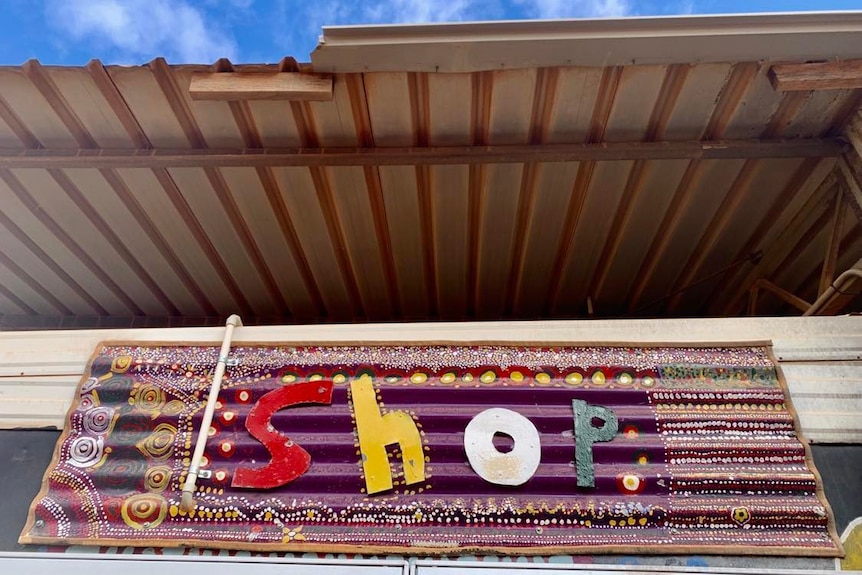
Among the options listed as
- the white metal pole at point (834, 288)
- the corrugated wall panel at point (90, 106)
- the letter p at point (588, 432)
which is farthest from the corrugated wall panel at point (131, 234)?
the white metal pole at point (834, 288)

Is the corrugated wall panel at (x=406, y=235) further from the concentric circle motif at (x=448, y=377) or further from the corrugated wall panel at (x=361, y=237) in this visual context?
the concentric circle motif at (x=448, y=377)

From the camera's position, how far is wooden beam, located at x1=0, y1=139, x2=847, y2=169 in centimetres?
290

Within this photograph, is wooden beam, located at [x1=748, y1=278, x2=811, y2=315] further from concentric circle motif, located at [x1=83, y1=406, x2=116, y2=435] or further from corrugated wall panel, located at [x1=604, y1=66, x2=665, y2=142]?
concentric circle motif, located at [x1=83, y1=406, x2=116, y2=435]

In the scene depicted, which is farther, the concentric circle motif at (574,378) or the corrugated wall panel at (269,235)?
the corrugated wall panel at (269,235)

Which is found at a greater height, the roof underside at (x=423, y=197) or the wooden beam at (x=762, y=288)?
the roof underside at (x=423, y=197)

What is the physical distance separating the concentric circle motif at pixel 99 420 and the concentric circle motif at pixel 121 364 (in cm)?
18

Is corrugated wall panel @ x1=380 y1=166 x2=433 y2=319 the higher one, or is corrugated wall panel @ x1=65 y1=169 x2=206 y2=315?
corrugated wall panel @ x1=380 y1=166 x2=433 y2=319

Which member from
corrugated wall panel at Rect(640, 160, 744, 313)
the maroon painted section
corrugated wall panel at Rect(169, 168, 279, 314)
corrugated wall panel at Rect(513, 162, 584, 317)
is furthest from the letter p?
corrugated wall panel at Rect(169, 168, 279, 314)

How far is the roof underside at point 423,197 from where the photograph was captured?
2656 millimetres

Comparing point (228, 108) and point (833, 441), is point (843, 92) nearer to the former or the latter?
point (833, 441)

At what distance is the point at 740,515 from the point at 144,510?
2224mm

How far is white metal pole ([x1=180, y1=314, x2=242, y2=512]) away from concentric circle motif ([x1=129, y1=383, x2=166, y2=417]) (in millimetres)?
214

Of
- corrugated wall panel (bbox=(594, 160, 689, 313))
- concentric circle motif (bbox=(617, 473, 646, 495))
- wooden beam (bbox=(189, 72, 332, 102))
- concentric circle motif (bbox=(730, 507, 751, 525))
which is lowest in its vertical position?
concentric circle motif (bbox=(730, 507, 751, 525))

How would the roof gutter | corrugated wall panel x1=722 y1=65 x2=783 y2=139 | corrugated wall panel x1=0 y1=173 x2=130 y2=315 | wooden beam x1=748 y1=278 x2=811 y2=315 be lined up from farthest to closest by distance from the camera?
wooden beam x1=748 y1=278 x2=811 y2=315 < corrugated wall panel x1=0 y1=173 x2=130 y2=315 < corrugated wall panel x1=722 y1=65 x2=783 y2=139 < the roof gutter
